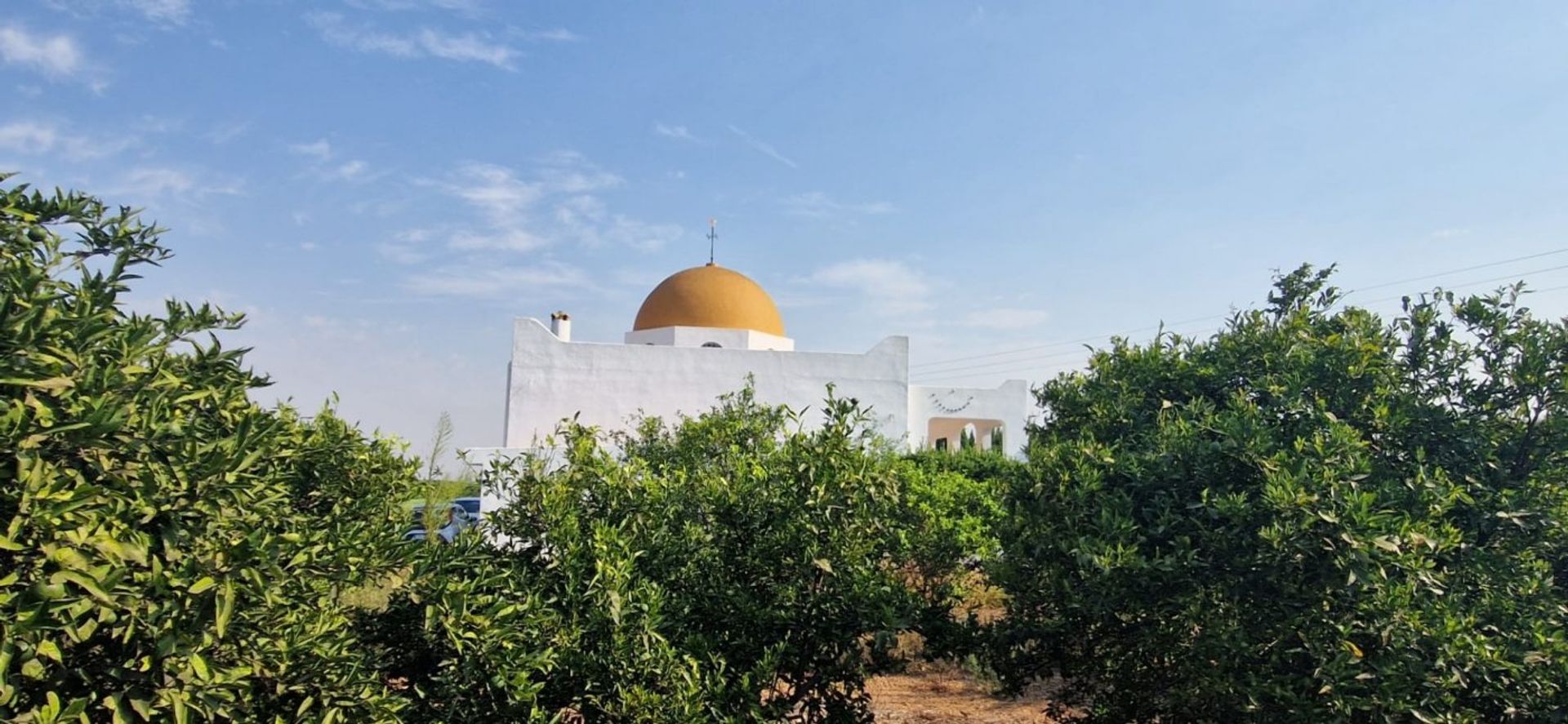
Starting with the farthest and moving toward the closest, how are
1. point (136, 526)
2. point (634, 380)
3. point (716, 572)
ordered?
point (634, 380), point (716, 572), point (136, 526)

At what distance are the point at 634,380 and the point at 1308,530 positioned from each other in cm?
1521

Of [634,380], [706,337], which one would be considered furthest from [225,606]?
[706,337]

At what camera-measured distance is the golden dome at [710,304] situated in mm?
21031

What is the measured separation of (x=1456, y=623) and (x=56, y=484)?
467 centimetres

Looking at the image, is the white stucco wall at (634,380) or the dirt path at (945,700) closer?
the dirt path at (945,700)

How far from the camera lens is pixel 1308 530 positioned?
3.70 metres

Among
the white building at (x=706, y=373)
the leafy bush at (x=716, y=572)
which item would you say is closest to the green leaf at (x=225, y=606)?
the leafy bush at (x=716, y=572)

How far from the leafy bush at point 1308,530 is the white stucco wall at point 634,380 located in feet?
40.5

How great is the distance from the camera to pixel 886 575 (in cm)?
450

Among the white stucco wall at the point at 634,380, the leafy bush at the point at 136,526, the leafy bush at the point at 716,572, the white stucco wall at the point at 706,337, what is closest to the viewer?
the leafy bush at the point at 136,526

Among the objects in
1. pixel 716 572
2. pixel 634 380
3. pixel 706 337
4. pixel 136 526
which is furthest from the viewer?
pixel 706 337

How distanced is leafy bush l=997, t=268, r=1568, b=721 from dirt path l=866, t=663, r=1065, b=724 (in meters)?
2.37

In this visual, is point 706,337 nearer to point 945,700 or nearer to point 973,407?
point 973,407

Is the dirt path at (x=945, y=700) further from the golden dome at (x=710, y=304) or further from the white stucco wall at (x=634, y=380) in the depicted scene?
the golden dome at (x=710, y=304)
